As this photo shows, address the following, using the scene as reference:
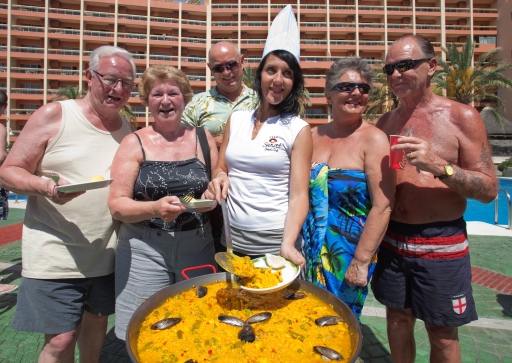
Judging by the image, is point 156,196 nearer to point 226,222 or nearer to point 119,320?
point 226,222

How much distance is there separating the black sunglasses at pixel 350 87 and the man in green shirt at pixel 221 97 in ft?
3.88

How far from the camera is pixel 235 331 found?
195cm

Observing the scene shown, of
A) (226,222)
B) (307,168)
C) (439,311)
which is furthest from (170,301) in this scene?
(439,311)

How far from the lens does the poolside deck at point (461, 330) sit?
3.76m

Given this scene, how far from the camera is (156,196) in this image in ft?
8.43

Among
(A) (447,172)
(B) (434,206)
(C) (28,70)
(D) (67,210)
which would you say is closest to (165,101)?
(D) (67,210)

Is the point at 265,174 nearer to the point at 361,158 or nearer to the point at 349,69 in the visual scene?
the point at 361,158

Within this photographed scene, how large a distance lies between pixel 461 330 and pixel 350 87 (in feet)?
11.7

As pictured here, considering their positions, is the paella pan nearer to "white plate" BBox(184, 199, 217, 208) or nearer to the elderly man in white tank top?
"white plate" BBox(184, 199, 217, 208)

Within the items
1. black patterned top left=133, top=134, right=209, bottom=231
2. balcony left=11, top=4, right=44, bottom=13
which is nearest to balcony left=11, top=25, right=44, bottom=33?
balcony left=11, top=4, right=44, bottom=13

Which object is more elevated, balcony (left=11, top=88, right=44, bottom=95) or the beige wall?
the beige wall

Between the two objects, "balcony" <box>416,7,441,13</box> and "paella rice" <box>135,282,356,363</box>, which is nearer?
"paella rice" <box>135,282,356,363</box>

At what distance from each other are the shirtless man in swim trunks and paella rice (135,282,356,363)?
109 centimetres

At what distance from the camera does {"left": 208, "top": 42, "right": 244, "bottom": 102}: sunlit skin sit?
3.66 m
